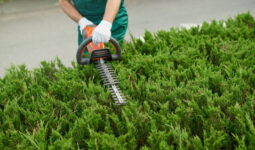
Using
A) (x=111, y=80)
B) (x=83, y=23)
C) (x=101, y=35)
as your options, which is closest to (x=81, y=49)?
(x=101, y=35)

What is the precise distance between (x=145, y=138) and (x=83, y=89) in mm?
581

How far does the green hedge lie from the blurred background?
3437 mm

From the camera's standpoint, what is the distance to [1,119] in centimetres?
174

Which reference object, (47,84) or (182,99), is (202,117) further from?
(47,84)

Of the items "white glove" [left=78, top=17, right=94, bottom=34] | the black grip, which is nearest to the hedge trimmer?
the black grip

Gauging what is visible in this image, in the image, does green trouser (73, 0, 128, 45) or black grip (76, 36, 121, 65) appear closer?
black grip (76, 36, 121, 65)

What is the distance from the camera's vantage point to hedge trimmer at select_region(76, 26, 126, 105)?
1834 millimetres

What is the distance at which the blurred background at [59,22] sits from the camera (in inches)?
233

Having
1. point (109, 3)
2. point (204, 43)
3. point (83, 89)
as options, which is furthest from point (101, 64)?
point (204, 43)

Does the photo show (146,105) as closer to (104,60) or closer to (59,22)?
(104,60)

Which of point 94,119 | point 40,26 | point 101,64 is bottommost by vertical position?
point 94,119

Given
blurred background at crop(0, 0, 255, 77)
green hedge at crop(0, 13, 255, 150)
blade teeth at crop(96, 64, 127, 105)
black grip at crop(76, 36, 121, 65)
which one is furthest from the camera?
blurred background at crop(0, 0, 255, 77)

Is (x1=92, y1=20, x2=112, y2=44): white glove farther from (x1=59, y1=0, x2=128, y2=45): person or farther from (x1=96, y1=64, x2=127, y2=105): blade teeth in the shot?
(x1=59, y1=0, x2=128, y2=45): person

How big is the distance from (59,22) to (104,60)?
5586mm
